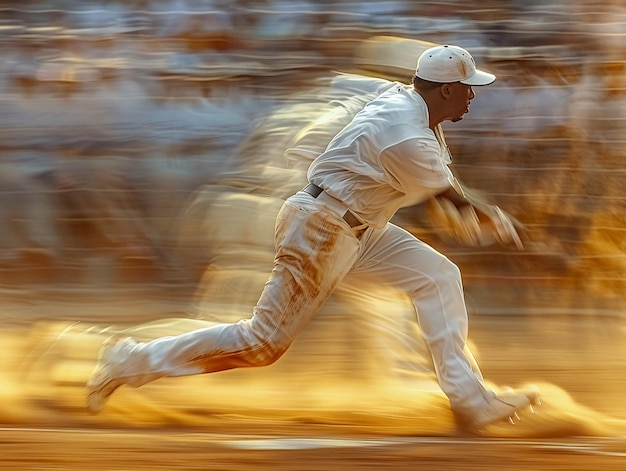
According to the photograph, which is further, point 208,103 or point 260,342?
point 208,103

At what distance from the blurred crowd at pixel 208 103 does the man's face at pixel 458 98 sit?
3.53 metres

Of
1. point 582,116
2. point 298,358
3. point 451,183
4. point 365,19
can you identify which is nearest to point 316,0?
point 365,19

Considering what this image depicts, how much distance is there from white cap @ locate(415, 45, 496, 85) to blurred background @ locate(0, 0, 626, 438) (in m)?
2.92

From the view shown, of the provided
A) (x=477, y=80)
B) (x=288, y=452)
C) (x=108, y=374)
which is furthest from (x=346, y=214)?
(x=108, y=374)

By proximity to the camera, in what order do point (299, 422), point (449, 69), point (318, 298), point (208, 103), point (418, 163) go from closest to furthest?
point (418, 163), point (449, 69), point (318, 298), point (299, 422), point (208, 103)

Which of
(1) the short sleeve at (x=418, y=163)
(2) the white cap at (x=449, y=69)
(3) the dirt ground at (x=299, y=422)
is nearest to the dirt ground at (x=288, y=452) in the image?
(3) the dirt ground at (x=299, y=422)

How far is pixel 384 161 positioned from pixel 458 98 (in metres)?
0.40

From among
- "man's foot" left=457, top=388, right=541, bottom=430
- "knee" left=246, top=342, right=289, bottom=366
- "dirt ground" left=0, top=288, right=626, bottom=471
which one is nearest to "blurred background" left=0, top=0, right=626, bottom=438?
"dirt ground" left=0, top=288, right=626, bottom=471

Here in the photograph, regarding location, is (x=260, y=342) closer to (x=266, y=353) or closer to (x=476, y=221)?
(x=266, y=353)

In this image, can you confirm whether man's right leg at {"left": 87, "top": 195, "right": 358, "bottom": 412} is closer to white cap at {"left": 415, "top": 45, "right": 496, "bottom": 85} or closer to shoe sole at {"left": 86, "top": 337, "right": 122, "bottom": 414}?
shoe sole at {"left": 86, "top": 337, "right": 122, "bottom": 414}

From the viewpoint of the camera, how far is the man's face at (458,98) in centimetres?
439

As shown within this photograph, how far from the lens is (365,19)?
856cm

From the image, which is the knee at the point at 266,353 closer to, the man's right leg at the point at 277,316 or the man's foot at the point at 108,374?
the man's right leg at the point at 277,316

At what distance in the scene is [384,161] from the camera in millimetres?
4242
